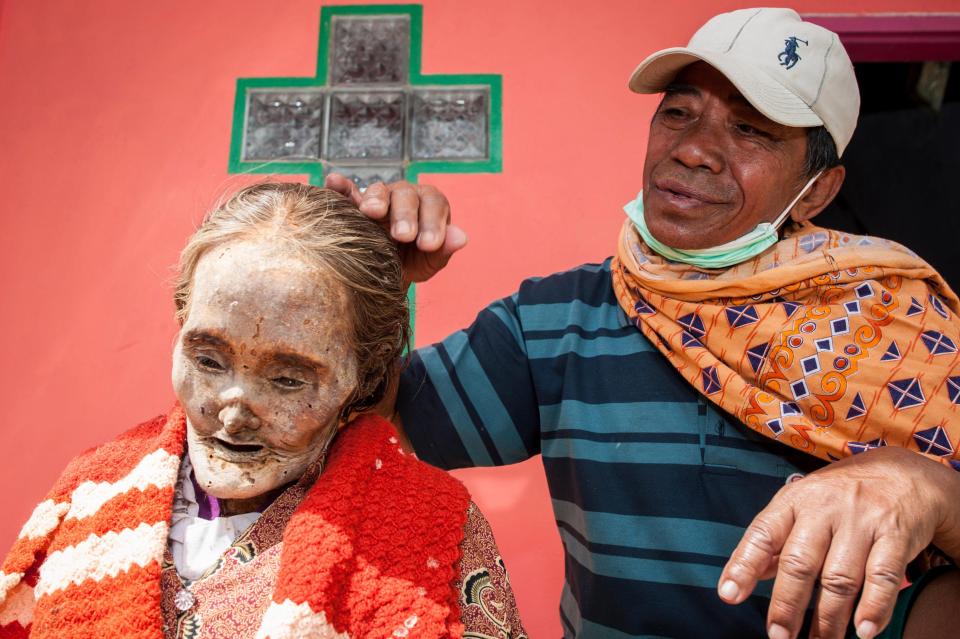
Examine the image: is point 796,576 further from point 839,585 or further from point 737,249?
point 737,249

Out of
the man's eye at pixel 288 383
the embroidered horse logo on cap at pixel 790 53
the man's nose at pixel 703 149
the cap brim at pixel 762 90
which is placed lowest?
the man's eye at pixel 288 383

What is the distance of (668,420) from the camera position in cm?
170

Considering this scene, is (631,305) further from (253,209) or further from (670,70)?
(253,209)

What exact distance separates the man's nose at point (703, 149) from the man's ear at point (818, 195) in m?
0.24

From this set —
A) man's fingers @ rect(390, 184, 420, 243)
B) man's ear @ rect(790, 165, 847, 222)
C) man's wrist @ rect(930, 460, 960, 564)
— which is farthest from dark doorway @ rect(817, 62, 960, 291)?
man's fingers @ rect(390, 184, 420, 243)

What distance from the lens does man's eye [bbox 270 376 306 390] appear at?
46.3 inches

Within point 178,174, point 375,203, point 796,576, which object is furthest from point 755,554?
point 178,174

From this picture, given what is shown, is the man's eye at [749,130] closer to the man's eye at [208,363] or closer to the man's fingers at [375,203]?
the man's fingers at [375,203]

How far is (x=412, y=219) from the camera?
147cm

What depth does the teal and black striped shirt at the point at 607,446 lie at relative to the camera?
5.25 ft

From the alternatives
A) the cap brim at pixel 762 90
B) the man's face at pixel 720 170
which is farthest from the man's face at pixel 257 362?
the cap brim at pixel 762 90

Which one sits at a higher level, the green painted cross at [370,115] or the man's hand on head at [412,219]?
the green painted cross at [370,115]

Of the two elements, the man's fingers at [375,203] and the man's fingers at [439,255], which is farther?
the man's fingers at [439,255]

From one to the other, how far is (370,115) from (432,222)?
1.36 m
